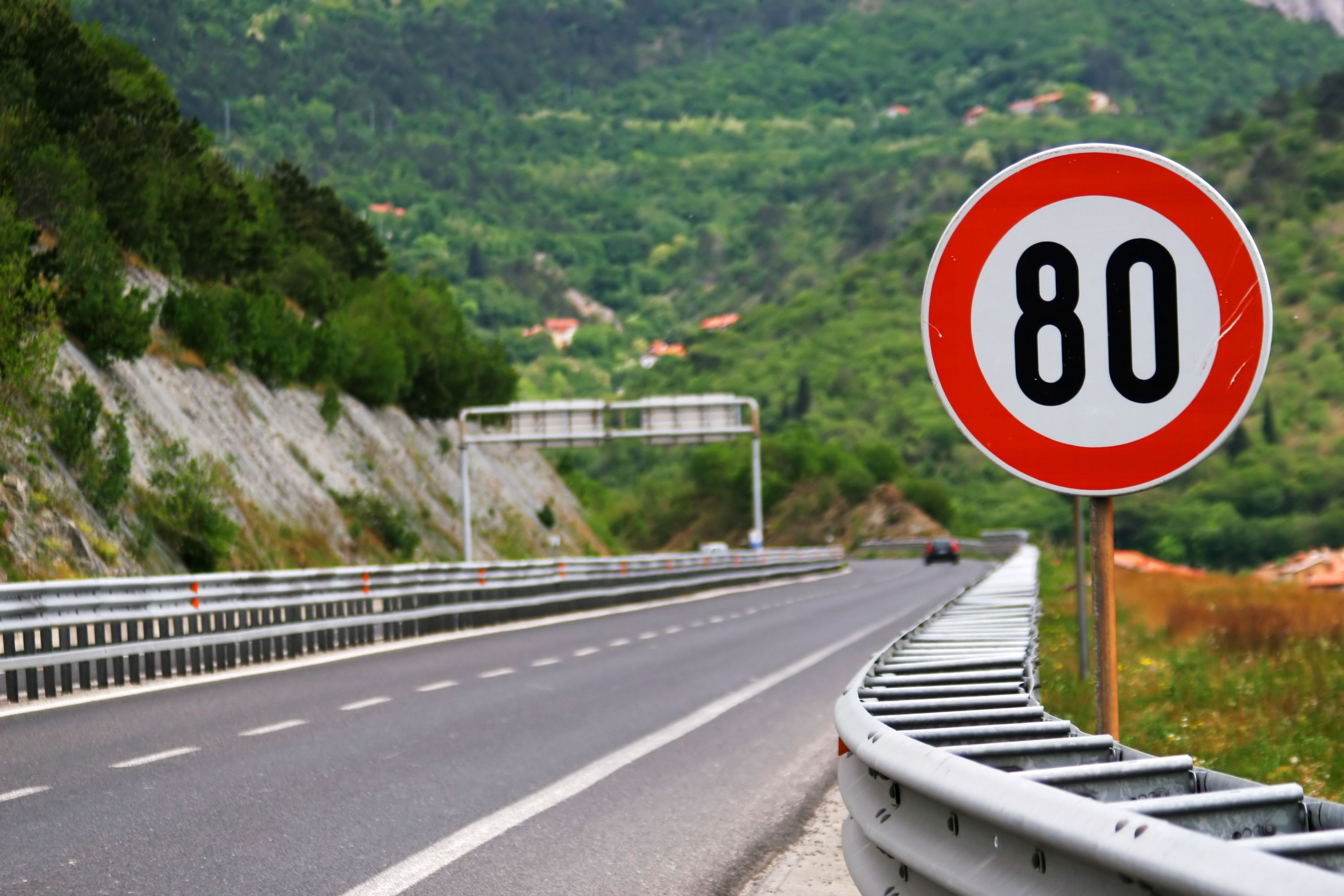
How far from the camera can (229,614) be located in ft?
59.9

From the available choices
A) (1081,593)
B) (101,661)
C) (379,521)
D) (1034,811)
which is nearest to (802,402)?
(379,521)

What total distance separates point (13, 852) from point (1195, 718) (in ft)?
26.7

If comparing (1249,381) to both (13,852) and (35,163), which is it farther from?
(35,163)

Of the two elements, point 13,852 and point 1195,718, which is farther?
point 1195,718

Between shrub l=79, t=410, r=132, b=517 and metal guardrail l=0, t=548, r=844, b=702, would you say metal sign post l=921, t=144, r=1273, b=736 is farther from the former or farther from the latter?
shrub l=79, t=410, r=132, b=517

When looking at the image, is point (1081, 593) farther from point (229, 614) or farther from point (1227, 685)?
point (229, 614)

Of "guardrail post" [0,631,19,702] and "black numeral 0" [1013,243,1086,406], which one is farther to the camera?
"guardrail post" [0,631,19,702]

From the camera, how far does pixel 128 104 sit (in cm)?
4234

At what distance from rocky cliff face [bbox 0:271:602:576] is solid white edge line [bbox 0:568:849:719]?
21.1 ft

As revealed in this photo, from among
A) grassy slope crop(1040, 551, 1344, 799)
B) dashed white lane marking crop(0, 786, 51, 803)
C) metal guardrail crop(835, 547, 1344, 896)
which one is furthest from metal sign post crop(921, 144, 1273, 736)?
dashed white lane marking crop(0, 786, 51, 803)

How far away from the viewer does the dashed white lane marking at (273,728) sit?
11805 mm

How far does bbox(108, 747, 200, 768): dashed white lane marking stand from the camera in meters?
10.1

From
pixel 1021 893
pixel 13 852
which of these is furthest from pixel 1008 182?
pixel 13 852

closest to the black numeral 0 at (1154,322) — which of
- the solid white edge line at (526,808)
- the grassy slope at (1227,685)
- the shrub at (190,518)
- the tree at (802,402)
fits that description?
the solid white edge line at (526,808)
